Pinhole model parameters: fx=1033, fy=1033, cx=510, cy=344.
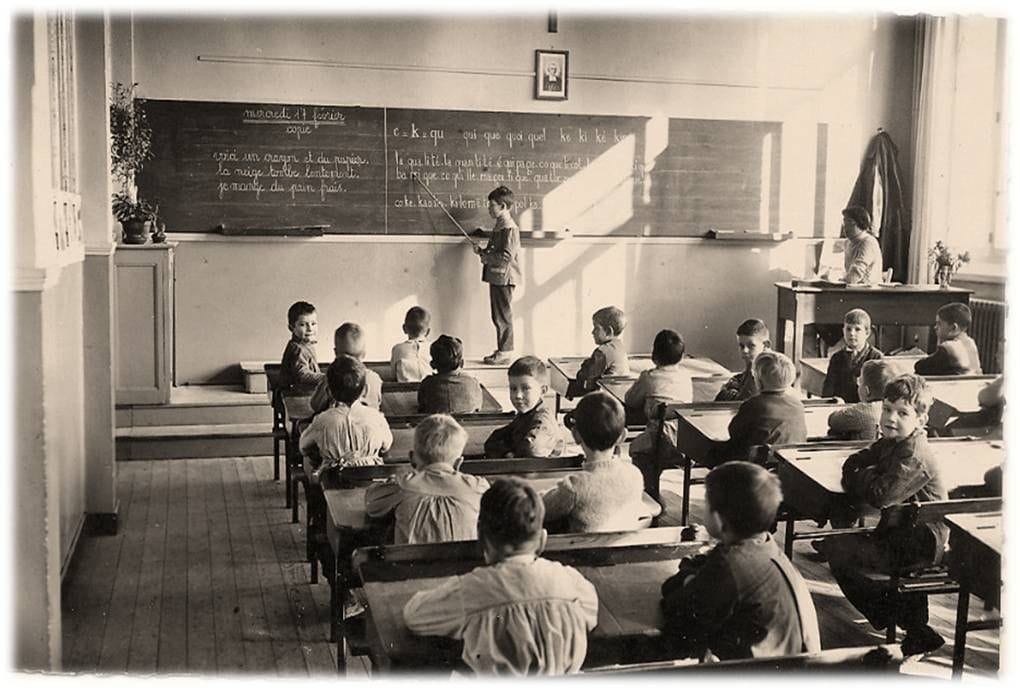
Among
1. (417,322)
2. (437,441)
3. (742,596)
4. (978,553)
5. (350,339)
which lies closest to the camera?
(742,596)

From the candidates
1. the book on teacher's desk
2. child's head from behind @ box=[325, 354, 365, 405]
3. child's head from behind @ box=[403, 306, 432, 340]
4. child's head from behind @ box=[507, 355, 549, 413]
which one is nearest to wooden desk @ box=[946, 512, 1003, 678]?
child's head from behind @ box=[507, 355, 549, 413]

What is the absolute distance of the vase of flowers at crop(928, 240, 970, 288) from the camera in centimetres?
659

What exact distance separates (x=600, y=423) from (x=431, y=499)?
442 millimetres

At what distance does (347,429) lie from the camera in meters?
3.20

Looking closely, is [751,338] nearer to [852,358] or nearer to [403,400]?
[852,358]

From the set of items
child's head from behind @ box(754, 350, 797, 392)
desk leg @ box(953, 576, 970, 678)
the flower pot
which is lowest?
desk leg @ box(953, 576, 970, 678)

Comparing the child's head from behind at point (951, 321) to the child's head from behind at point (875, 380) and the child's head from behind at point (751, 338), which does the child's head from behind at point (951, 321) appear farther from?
the child's head from behind at point (875, 380)

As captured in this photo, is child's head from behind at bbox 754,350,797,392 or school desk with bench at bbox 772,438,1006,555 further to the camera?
child's head from behind at bbox 754,350,797,392

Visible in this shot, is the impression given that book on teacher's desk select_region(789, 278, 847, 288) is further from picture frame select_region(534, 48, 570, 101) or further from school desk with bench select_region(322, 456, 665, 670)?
school desk with bench select_region(322, 456, 665, 670)

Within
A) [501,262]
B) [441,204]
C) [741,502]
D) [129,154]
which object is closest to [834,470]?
[741,502]

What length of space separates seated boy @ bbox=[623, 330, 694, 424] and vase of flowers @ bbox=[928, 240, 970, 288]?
3.24 metres

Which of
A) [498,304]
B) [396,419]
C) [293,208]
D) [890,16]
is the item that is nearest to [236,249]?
[293,208]

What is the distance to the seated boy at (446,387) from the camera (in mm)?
3859

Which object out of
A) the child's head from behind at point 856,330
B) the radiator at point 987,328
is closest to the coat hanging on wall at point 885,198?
the radiator at point 987,328
